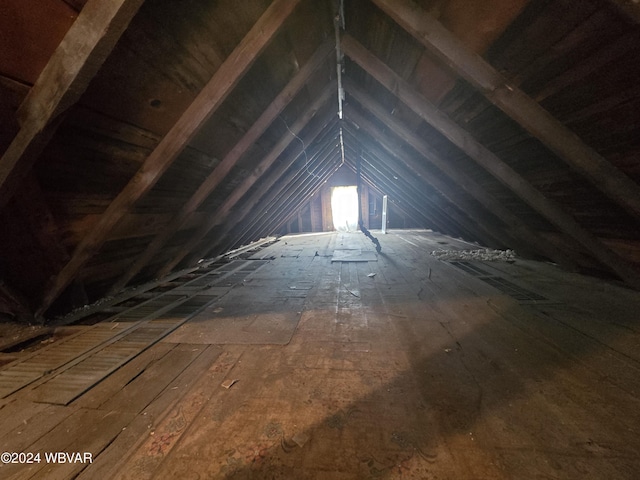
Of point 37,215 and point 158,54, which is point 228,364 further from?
point 158,54

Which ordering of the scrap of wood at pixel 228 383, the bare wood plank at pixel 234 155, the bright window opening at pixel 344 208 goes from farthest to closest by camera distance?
the bright window opening at pixel 344 208
the bare wood plank at pixel 234 155
the scrap of wood at pixel 228 383

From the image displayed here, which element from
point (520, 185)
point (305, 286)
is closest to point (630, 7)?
point (520, 185)

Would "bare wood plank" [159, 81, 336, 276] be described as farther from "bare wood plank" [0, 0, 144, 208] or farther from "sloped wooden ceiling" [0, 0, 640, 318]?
"bare wood plank" [0, 0, 144, 208]

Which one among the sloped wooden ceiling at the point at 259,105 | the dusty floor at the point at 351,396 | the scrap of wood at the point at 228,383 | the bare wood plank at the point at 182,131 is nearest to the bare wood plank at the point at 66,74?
the sloped wooden ceiling at the point at 259,105

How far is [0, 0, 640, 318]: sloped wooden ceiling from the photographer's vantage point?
1.27 meters

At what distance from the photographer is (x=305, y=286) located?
136 inches

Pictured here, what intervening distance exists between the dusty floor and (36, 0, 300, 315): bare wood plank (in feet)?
2.47

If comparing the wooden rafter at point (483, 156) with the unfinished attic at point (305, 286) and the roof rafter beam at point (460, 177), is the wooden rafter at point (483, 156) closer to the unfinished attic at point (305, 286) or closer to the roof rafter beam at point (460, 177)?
the unfinished attic at point (305, 286)

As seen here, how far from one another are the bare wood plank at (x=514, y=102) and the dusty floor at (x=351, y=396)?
1.21m

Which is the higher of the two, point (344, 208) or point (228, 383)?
point (344, 208)

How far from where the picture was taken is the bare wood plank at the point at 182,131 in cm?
179

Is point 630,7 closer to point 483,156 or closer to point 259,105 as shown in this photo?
point 483,156

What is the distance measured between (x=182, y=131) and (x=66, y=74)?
2.67 feet

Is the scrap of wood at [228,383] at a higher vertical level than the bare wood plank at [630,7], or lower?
lower
